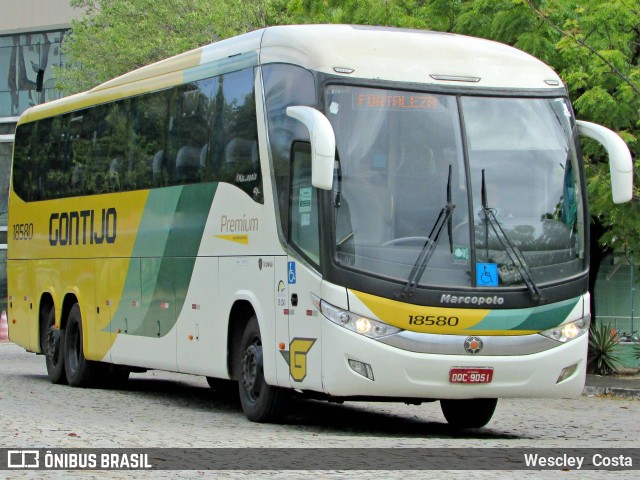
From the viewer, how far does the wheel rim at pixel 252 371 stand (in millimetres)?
13766

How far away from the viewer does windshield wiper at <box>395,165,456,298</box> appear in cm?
1230

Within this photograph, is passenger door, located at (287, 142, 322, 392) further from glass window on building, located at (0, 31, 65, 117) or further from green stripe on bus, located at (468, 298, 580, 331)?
glass window on building, located at (0, 31, 65, 117)

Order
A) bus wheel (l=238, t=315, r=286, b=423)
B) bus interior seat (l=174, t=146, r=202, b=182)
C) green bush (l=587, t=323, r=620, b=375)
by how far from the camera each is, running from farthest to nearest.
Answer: green bush (l=587, t=323, r=620, b=375) < bus interior seat (l=174, t=146, r=202, b=182) < bus wheel (l=238, t=315, r=286, b=423)

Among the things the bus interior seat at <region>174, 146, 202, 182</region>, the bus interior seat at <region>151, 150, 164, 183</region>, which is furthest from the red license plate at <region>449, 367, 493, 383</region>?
the bus interior seat at <region>151, 150, 164, 183</region>

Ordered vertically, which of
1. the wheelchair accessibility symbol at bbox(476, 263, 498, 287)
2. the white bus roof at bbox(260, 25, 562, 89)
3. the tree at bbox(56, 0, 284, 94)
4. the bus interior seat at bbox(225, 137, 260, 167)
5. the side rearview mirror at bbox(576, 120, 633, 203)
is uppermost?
the tree at bbox(56, 0, 284, 94)

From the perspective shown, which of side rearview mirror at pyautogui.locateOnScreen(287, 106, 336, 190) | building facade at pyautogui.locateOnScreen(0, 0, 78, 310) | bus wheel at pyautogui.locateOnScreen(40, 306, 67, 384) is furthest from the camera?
building facade at pyautogui.locateOnScreen(0, 0, 78, 310)

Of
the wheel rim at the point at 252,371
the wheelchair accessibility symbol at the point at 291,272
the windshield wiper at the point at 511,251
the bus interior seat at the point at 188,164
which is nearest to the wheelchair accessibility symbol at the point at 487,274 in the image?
the windshield wiper at the point at 511,251

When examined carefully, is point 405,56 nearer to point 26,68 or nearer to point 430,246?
point 430,246

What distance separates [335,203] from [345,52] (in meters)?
1.52

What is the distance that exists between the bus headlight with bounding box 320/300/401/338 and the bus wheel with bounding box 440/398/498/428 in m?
2.14

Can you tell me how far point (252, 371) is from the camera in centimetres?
1396

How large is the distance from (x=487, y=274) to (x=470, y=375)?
2.99 ft

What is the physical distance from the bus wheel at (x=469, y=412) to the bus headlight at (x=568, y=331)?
1336 millimetres

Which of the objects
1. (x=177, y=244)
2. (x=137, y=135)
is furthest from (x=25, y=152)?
(x=177, y=244)
